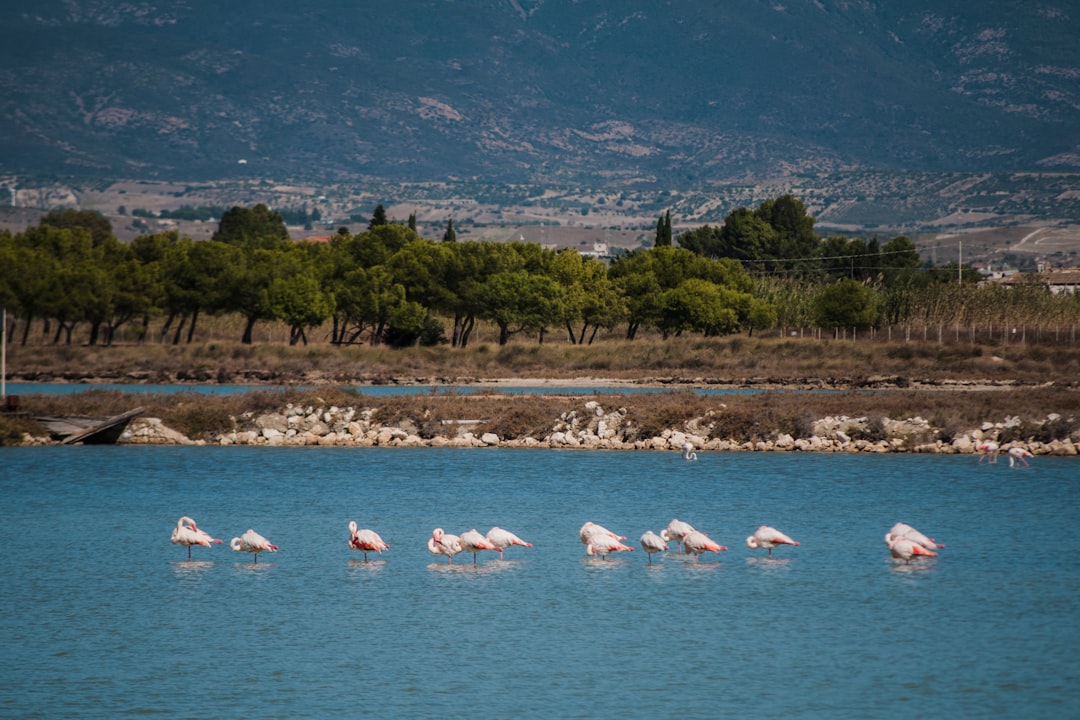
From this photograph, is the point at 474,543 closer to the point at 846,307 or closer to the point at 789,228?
the point at 846,307

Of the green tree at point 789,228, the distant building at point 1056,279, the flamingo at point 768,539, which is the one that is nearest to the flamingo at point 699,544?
the flamingo at point 768,539

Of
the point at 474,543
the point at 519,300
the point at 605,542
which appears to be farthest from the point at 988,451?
the point at 519,300

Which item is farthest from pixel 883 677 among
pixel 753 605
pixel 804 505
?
pixel 804 505

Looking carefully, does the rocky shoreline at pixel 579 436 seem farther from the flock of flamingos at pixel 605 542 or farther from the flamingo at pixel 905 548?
the flamingo at pixel 905 548

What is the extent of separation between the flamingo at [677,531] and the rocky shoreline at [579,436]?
38.6 ft

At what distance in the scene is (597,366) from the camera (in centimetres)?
6956

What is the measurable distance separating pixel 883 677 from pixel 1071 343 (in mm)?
60577

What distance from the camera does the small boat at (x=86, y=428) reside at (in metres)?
39.0

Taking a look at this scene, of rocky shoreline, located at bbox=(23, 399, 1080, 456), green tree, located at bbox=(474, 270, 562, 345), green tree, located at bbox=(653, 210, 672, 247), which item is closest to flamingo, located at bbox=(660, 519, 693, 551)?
rocky shoreline, located at bbox=(23, 399, 1080, 456)

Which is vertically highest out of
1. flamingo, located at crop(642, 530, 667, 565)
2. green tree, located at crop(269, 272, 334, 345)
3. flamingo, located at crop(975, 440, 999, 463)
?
green tree, located at crop(269, 272, 334, 345)

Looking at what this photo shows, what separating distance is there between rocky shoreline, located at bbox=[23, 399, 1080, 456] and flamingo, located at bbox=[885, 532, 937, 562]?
1263 centimetres

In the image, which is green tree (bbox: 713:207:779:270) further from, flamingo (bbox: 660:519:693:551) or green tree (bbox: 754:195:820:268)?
flamingo (bbox: 660:519:693:551)

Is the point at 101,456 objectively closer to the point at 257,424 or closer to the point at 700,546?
the point at 257,424

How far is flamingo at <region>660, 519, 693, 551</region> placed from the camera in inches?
904
